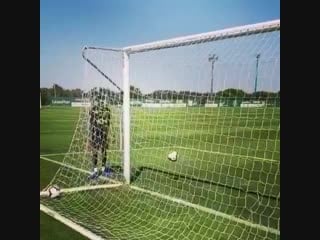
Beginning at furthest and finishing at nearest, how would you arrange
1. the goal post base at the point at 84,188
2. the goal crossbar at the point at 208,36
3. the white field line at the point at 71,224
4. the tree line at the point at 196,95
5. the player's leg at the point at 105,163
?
the player's leg at the point at 105,163, the tree line at the point at 196,95, the goal post base at the point at 84,188, the goal crossbar at the point at 208,36, the white field line at the point at 71,224

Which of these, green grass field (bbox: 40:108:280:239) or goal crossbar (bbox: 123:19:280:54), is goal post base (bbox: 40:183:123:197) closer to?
green grass field (bbox: 40:108:280:239)

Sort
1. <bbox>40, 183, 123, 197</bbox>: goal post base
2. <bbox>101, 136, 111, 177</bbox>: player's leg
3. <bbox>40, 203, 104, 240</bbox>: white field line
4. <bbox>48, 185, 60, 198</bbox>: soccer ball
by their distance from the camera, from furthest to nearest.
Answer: <bbox>101, 136, 111, 177</bbox>: player's leg → <bbox>40, 183, 123, 197</bbox>: goal post base → <bbox>48, 185, 60, 198</bbox>: soccer ball → <bbox>40, 203, 104, 240</bbox>: white field line

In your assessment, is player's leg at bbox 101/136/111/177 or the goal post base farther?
player's leg at bbox 101/136/111/177

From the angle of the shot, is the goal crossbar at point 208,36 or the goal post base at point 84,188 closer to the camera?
the goal crossbar at point 208,36

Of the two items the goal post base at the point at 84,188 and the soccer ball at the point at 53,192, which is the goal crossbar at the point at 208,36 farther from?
the soccer ball at the point at 53,192

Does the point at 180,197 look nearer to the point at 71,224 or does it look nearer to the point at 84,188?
the point at 84,188

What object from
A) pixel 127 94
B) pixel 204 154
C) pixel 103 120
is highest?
pixel 127 94

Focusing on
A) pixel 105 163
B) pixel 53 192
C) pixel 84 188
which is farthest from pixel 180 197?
pixel 105 163

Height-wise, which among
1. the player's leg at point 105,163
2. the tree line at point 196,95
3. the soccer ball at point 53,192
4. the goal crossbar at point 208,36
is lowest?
the soccer ball at point 53,192

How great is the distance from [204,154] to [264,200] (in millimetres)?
5491

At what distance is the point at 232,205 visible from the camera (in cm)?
603

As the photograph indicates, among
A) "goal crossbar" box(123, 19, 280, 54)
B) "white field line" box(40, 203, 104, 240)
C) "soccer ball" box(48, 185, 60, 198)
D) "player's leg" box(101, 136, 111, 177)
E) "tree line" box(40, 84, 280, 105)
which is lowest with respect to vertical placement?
"white field line" box(40, 203, 104, 240)
